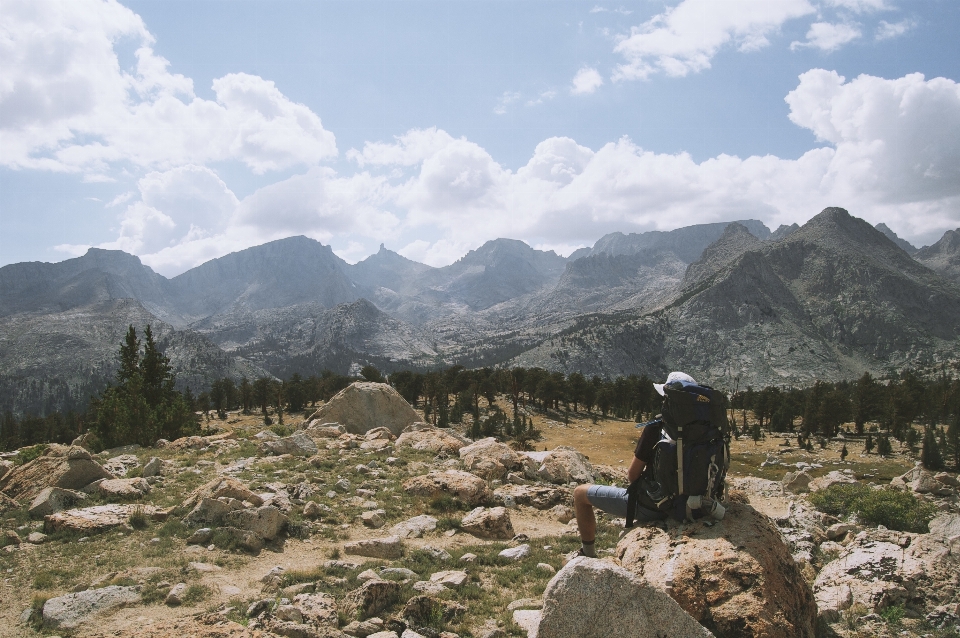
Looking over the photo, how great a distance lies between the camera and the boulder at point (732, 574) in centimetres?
531

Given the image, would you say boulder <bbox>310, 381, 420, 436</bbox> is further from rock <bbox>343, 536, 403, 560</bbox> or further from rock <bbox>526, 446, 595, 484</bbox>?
rock <bbox>343, 536, 403, 560</bbox>

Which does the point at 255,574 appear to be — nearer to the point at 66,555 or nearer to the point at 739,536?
the point at 66,555

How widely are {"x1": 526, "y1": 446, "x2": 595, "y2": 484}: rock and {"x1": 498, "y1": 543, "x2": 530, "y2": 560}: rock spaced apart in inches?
382

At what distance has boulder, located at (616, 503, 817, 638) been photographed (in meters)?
5.31

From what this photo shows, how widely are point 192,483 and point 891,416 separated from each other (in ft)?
281

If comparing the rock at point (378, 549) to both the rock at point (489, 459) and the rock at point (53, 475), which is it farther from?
the rock at point (53, 475)

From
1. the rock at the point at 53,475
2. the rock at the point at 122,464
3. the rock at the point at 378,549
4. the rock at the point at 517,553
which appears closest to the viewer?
the rock at the point at 517,553

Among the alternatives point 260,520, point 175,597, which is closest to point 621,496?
point 175,597

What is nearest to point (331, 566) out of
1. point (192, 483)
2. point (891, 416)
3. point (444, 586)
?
point (444, 586)

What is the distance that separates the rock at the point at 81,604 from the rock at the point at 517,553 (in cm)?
623

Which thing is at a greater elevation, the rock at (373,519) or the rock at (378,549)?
the rock at (378,549)

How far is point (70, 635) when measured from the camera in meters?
7.32

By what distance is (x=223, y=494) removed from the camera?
13.3 meters

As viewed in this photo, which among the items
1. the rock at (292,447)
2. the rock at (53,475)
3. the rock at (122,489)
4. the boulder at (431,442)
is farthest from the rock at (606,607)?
the boulder at (431,442)
